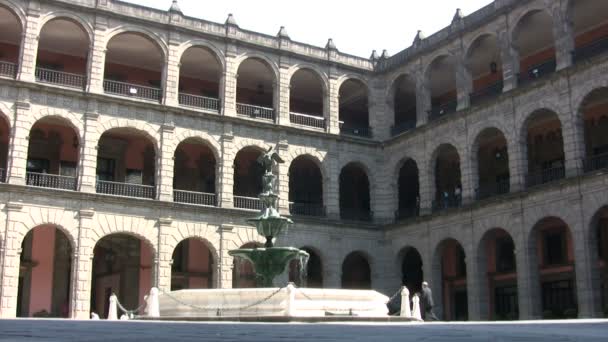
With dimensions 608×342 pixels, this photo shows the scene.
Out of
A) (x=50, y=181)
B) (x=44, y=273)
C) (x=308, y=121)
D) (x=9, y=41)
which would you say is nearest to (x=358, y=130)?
(x=308, y=121)

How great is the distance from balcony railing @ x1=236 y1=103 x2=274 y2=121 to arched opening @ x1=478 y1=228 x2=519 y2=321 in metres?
10.4

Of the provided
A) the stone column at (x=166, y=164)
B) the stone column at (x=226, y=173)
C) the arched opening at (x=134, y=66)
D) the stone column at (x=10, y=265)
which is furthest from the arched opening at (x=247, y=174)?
the stone column at (x=10, y=265)

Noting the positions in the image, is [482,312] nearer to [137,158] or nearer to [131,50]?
[137,158]

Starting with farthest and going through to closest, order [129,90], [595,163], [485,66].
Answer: [485,66], [129,90], [595,163]

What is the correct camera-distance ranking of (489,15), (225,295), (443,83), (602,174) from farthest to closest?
(443,83), (489,15), (602,174), (225,295)

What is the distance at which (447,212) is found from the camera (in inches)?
1244

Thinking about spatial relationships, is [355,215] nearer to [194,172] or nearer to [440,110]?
[440,110]

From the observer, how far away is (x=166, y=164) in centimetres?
3097

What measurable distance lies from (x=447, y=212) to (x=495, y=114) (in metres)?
4.21

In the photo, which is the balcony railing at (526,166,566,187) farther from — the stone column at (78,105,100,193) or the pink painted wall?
the pink painted wall

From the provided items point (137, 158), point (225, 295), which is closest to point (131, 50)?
point (137, 158)

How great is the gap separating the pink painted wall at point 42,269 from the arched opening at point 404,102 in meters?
15.1

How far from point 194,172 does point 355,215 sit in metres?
7.20

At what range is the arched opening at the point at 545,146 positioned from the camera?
102 feet
